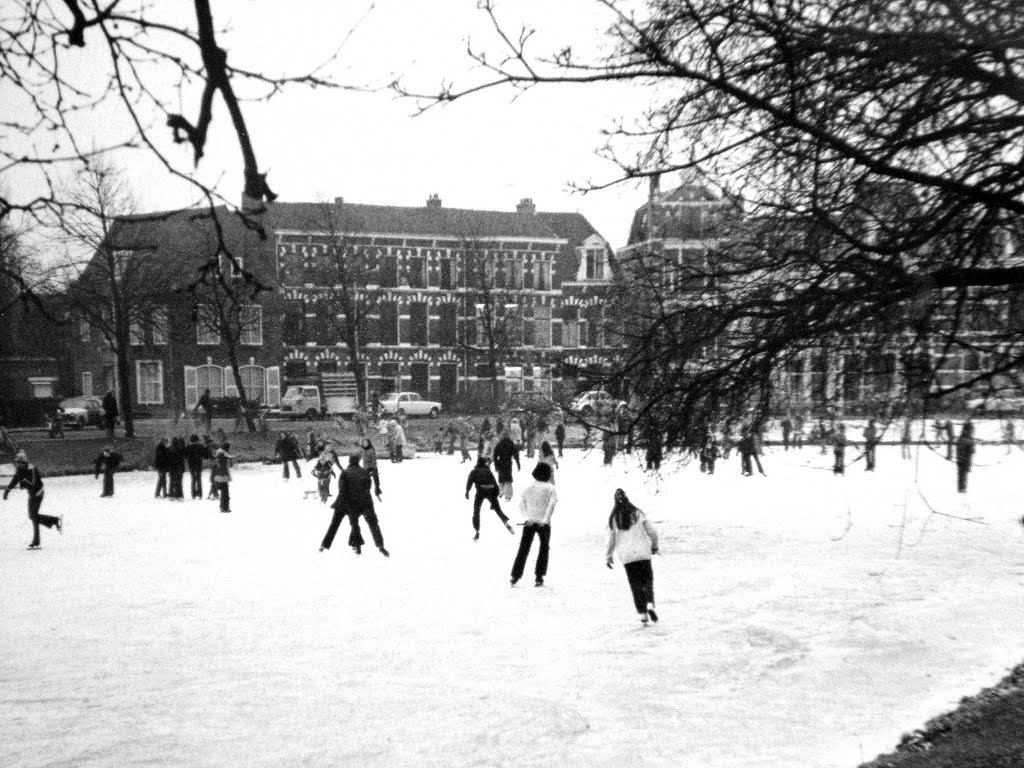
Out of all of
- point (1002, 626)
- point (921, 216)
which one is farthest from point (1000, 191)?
point (1002, 626)

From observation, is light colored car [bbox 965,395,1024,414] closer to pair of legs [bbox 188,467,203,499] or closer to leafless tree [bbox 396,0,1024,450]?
leafless tree [bbox 396,0,1024,450]

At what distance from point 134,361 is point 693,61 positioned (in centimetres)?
5263

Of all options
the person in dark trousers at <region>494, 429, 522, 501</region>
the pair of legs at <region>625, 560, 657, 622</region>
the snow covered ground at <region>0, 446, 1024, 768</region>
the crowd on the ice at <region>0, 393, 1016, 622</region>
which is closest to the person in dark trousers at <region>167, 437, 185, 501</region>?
the crowd on the ice at <region>0, 393, 1016, 622</region>

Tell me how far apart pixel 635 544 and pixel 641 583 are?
0.52 meters

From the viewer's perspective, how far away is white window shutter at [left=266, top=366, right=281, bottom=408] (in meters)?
58.5

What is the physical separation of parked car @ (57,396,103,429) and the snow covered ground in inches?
1168

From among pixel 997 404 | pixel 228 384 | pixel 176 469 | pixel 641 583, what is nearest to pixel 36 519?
pixel 176 469

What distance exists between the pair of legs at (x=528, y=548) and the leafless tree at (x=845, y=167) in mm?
6866

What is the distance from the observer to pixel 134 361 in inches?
2218

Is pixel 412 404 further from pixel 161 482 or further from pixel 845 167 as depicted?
pixel 845 167

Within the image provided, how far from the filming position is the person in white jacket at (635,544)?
1244 cm

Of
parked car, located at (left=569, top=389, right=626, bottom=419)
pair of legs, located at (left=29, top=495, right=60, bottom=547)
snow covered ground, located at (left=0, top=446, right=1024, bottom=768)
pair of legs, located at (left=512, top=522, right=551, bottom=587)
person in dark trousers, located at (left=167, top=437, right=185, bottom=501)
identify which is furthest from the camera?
person in dark trousers, located at (left=167, top=437, right=185, bottom=501)

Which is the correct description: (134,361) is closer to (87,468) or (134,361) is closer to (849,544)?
(87,468)

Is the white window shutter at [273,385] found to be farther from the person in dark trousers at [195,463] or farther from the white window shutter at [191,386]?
the person in dark trousers at [195,463]
